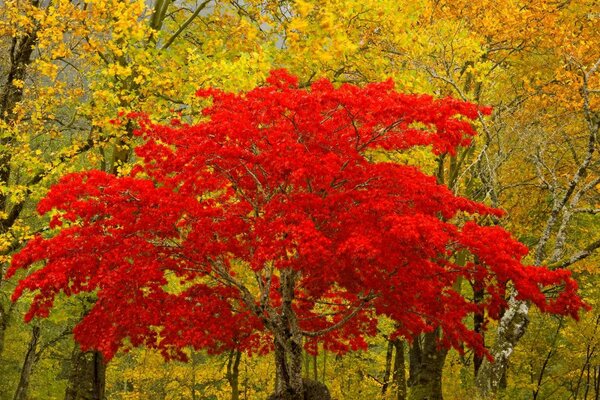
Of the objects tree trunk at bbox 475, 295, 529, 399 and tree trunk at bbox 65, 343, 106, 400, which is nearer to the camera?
tree trunk at bbox 475, 295, 529, 399

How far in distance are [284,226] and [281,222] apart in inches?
5.7

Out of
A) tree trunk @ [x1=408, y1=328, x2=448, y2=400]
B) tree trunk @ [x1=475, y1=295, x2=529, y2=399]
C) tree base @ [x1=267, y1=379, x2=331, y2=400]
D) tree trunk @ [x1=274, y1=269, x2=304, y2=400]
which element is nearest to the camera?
tree trunk @ [x1=274, y1=269, x2=304, y2=400]

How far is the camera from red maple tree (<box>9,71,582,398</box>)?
9312 mm

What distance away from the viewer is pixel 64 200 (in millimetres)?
10102

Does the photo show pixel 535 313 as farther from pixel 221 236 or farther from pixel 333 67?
pixel 221 236

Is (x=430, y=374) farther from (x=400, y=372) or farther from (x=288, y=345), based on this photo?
(x=400, y=372)

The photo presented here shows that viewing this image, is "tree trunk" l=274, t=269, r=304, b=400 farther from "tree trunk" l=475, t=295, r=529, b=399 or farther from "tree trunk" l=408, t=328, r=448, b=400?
"tree trunk" l=408, t=328, r=448, b=400

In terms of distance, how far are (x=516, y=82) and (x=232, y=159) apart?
583 inches

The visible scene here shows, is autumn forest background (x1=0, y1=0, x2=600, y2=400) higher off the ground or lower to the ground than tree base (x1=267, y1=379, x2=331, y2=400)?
higher

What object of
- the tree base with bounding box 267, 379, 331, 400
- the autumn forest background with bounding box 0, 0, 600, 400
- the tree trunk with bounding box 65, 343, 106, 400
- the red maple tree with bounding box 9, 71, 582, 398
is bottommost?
the tree base with bounding box 267, 379, 331, 400

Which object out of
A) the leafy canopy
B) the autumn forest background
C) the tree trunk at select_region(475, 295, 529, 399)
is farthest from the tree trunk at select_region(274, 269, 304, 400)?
the tree trunk at select_region(475, 295, 529, 399)

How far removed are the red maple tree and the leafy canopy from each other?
26mm

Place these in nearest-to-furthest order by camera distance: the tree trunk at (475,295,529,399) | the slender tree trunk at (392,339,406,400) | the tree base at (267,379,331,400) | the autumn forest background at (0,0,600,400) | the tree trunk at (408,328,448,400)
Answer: the tree trunk at (475,295,529,399) < the tree base at (267,379,331,400) < the autumn forest background at (0,0,600,400) < the tree trunk at (408,328,448,400) < the slender tree trunk at (392,339,406,400)

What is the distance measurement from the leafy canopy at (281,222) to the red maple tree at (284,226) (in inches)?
1.0
